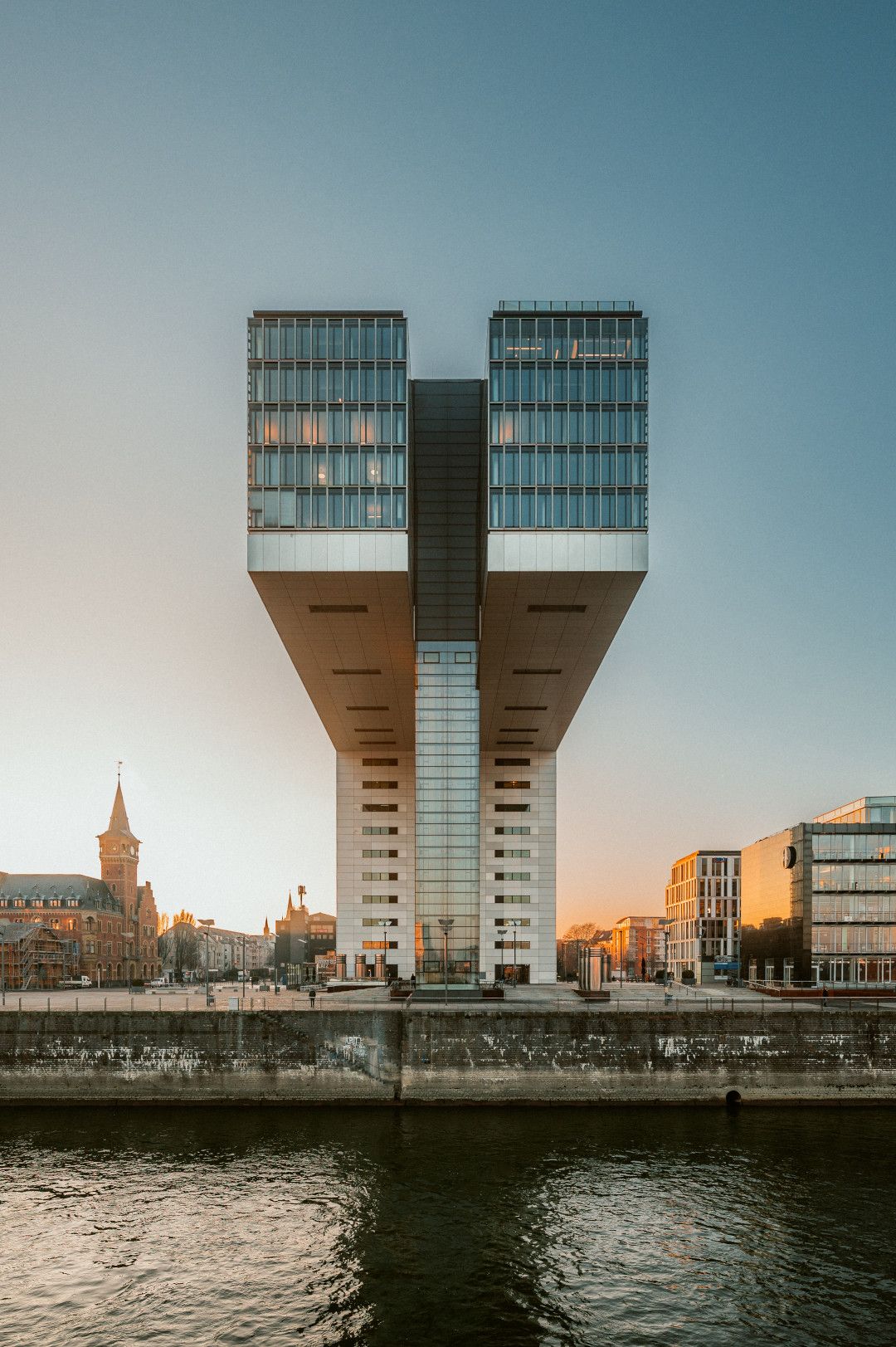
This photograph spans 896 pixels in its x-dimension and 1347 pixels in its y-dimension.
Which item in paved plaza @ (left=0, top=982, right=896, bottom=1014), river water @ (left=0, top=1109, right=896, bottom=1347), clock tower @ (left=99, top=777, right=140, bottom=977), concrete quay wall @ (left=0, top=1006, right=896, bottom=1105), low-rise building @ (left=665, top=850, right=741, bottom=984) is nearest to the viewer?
river water @ (left=0, top=1109, right=896, bottom=1347)

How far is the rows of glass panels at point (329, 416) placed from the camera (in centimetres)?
5819

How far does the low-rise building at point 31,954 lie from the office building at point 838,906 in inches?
4101

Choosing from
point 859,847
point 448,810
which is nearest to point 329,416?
point 448,810

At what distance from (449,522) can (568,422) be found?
12.3 m

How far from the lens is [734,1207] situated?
2647 cm

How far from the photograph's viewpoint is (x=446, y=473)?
6681 cm

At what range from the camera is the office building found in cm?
6631

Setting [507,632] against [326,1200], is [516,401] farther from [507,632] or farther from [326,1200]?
[326,1200]

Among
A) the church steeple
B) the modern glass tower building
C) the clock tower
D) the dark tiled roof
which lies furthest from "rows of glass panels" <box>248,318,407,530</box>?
the church steeple

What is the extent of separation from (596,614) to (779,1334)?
46.1 meters

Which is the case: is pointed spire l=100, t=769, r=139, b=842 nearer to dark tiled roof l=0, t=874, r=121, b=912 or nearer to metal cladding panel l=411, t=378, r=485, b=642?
dark tiled roof l=0, t=874, r=121, b=912

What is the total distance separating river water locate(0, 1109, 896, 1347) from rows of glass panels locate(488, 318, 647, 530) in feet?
115

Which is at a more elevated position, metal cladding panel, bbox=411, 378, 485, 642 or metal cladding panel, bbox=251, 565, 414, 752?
metal cladding panel, bbox=411, 378, 485, 642

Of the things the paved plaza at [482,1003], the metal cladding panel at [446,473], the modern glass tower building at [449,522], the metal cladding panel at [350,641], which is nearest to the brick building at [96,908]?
the metal cladding panel at [350,641]
